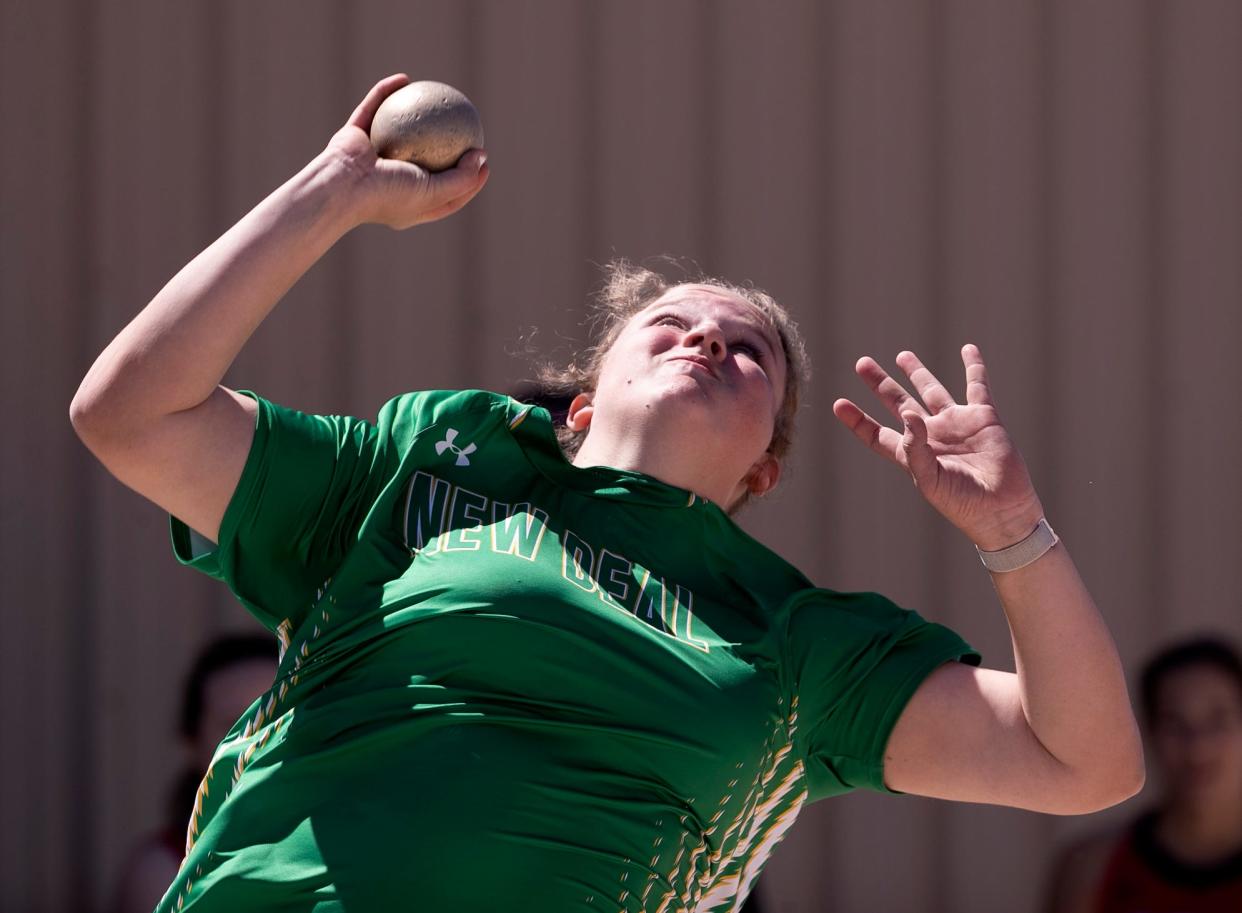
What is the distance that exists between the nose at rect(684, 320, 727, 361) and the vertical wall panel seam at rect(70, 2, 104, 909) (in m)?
2.07

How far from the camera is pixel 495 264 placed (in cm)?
358

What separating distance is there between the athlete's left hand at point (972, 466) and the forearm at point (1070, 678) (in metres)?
0.06

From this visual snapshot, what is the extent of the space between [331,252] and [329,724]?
2.16 metres

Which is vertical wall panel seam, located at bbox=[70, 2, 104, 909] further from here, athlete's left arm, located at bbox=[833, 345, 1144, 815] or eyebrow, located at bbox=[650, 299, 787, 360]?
athlete's left arm, located at bbox=[833, 345, 1144, 815]

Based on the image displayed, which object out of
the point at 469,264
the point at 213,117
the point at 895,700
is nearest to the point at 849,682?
the point at 895,700

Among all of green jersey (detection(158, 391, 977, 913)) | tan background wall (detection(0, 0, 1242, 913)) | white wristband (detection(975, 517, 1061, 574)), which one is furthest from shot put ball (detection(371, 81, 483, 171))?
tan background wall (detection(0, 0, 1242, 913))

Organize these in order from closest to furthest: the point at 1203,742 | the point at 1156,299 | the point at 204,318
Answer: the point at 204,318 → the point at 1203,742 → the point at 1156,299

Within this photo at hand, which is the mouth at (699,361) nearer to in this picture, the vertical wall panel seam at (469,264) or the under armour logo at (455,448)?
the under armour logo at (455,448)

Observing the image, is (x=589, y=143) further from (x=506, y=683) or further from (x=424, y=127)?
(x=506, y=683)

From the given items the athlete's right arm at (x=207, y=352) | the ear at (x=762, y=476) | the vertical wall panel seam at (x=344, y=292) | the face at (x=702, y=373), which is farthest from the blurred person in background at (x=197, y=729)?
the athlete's right arm at (x=207, y=352)

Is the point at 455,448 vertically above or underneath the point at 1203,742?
above

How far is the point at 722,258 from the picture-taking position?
11.7ft

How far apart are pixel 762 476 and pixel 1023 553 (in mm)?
584

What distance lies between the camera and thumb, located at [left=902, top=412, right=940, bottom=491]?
1.72 meters
